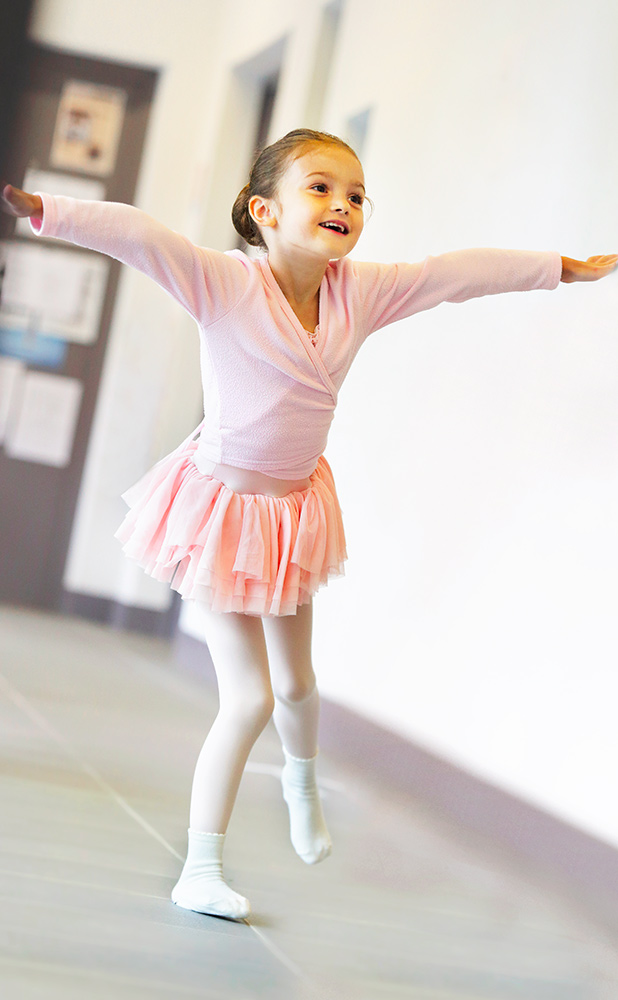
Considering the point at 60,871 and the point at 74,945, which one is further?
the point at 60,871

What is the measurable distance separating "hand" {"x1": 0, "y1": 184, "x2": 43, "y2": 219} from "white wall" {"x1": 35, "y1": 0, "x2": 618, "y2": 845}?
1141 millimetres

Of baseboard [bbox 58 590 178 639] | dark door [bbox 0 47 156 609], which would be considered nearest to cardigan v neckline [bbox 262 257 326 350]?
baseboard [bbox 58 590 178 639]

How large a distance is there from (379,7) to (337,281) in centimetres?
211

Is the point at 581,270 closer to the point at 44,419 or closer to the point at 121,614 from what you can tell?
the point at 121,614

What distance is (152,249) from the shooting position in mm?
1460

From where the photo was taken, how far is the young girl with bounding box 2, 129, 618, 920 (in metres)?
1.58

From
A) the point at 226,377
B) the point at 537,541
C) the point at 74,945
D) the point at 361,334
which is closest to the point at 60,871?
the point at 74,945

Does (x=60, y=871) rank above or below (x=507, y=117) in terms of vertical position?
below

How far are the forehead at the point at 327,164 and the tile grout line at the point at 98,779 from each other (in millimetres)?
1017

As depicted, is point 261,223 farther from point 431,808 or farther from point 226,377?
point 431,808

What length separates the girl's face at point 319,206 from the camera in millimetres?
1597

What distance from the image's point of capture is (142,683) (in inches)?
144

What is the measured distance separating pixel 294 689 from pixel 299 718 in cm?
6

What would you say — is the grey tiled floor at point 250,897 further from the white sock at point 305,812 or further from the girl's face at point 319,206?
the girl's face at point 319,206
